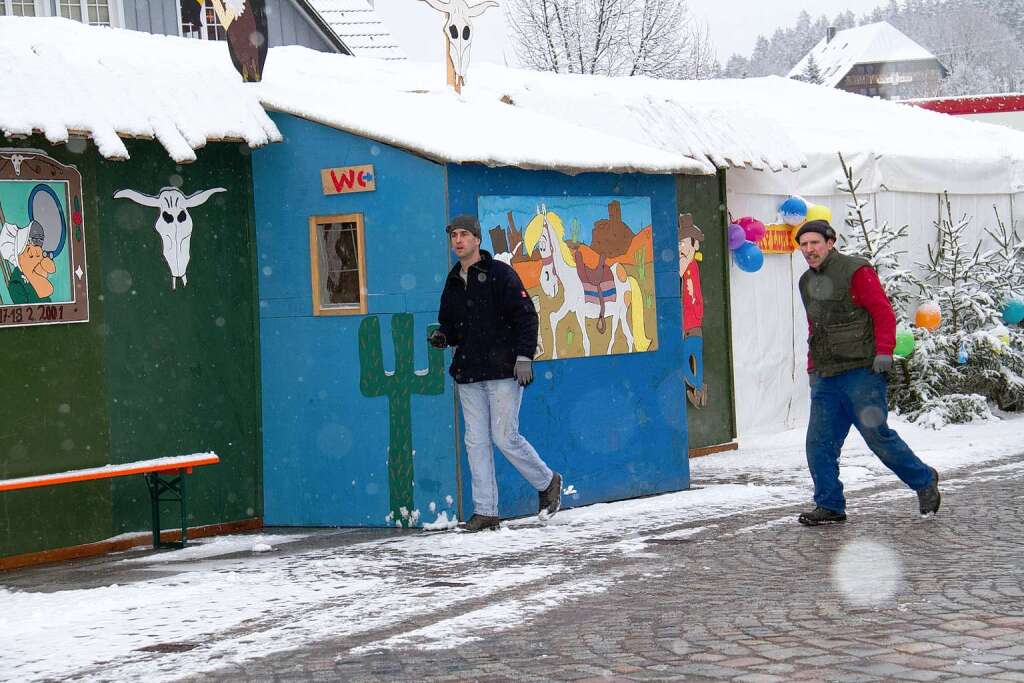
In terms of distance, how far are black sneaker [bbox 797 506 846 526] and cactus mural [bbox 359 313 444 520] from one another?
8.08 feet

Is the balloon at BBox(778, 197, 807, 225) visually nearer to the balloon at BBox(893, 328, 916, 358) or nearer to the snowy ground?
the balloon at BBox(893, 328, 916, 358)

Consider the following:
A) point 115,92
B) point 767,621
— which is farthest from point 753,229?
point 767,621

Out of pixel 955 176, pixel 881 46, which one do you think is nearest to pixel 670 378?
pixel 955 176

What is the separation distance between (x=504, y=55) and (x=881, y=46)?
63.3 meters

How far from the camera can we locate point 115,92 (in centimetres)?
958

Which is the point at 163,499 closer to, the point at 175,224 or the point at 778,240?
the point at 175,224

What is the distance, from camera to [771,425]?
49.4 feet

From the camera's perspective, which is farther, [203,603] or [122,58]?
[122,58]

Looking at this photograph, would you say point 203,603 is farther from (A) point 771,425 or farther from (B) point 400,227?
(A) point 771,425

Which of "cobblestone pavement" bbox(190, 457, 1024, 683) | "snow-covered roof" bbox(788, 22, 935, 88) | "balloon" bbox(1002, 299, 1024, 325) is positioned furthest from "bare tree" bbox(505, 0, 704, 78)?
"snow-covered roof" bbox(788, 22, 935, 88)

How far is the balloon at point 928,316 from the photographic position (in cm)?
1538

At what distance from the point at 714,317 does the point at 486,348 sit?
200 inches

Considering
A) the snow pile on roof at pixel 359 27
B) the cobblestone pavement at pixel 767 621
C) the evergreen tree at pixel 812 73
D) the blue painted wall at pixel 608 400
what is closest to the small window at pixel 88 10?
the snow pile on roof at pixel 359 27

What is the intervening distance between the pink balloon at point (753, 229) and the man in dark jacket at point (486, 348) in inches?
203
